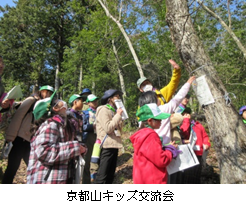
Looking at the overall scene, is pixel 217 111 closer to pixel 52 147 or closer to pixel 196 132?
pixel 196 132

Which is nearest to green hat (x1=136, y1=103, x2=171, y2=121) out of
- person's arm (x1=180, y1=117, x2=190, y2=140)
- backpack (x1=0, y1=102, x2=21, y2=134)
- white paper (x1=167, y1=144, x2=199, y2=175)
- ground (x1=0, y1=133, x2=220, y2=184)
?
white paper (x1=167, y1=144, x2=199, y2=175)

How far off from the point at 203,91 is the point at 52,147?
6.76 feet

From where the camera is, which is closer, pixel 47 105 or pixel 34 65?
pixel 47 105

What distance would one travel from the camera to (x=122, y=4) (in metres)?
9.10

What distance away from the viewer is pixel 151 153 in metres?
2.06

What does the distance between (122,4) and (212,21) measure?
7.25 metres

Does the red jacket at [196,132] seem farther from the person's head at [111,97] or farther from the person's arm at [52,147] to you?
the person's arm at [52,147]

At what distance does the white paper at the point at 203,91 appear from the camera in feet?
8.62

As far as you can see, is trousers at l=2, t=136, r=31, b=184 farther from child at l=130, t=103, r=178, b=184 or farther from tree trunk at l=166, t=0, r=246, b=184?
tree trunk at l=166, t=0, r=246, b=184

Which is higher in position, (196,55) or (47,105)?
(196,55)

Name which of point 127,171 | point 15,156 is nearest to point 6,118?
point 15,156

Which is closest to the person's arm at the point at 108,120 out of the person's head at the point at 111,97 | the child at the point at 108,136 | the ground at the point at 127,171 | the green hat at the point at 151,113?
the child at the point at 108,136

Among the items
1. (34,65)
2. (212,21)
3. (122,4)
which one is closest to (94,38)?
(122,4)

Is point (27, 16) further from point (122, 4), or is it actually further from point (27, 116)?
point (27, 116)
